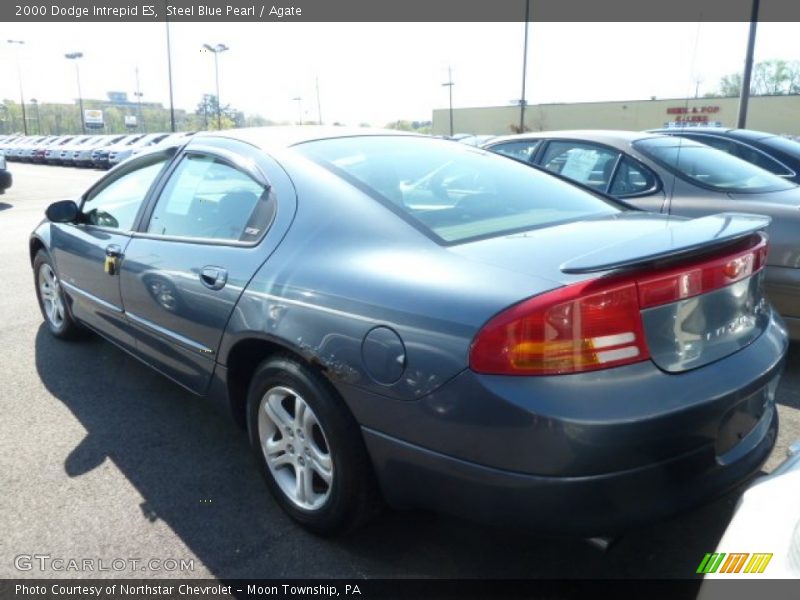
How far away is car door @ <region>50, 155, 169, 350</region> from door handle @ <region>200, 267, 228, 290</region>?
90 centimetres

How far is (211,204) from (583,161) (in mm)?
→ 3092

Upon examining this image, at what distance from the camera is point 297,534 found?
2434 millimetres

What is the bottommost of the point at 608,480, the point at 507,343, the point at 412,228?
the point at 608,480

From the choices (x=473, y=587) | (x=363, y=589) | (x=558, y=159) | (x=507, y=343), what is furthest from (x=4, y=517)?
(x=558, y=159)

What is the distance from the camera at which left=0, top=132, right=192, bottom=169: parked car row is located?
1174 inches

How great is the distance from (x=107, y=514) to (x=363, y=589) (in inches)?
44.2

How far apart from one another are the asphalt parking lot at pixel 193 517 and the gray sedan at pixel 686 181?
2.26ft

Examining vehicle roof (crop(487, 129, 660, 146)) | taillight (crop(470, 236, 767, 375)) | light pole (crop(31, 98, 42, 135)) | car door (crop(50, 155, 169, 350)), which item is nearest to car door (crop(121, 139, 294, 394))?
car door (crop(50, 155, 169, 350))

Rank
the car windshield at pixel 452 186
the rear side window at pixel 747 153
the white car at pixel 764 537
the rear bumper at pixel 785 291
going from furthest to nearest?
the rear side window at pixel 747 153
the rear bumper at pixel 785 291
the car windshield at pixel 452 186
the white car at pixel 764 537

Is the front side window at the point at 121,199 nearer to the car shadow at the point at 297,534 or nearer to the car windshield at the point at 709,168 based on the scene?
the car shadow at the point at 297,534

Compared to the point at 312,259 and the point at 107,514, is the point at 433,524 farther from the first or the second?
the point at 107,514

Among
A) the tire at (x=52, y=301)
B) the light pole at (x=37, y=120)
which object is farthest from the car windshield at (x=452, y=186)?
the light pole at (x=37, y=120)

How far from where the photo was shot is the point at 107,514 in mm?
2568

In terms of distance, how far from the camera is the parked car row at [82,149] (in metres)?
29.8
